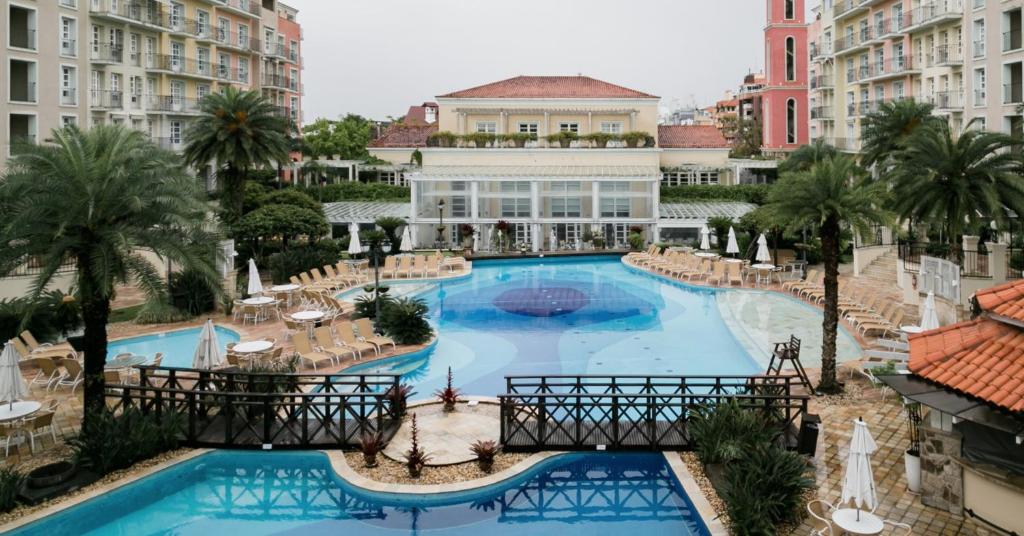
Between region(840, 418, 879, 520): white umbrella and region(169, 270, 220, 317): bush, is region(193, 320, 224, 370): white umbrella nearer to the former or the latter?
region(169, 270, 220, 317): bush

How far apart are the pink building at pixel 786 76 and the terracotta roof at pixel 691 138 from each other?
8.05 m

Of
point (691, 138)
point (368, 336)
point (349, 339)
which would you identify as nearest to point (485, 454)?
point (349, 339)

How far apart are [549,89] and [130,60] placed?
23.7m

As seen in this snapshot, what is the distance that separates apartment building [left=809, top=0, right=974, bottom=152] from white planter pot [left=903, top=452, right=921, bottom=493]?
2388 centimetres

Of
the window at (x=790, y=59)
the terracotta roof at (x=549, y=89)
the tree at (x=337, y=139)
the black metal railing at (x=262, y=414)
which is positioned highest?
the window at (x=790, y=59)

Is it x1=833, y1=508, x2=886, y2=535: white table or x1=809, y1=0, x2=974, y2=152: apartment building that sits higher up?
x1=809, y1=0, x2=974, y2=152: apartment building

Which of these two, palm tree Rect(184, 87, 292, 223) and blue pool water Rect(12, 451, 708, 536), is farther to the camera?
palm tree Rect(184, 87, 292, 223)

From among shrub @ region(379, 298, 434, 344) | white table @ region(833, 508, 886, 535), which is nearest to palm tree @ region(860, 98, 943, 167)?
shrub @ region(379, 298, 434, 344)

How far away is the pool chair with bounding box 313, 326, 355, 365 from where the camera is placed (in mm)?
16484

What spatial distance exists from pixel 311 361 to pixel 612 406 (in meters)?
7.98

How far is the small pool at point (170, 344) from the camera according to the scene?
17.7m

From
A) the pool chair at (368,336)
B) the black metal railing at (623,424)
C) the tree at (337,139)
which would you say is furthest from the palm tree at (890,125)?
the tree at (337,139)

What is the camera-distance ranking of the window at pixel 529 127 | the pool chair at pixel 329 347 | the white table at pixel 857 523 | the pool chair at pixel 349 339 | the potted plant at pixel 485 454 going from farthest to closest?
the window at pixel 529 127, the pool chair at pixel 349 339, the pool chair at pixel 329 347, the potted plant at pixel 485 454, the white table at pixel 857 523

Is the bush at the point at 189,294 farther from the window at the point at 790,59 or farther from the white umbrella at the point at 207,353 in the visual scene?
the window at the point at 790,59
